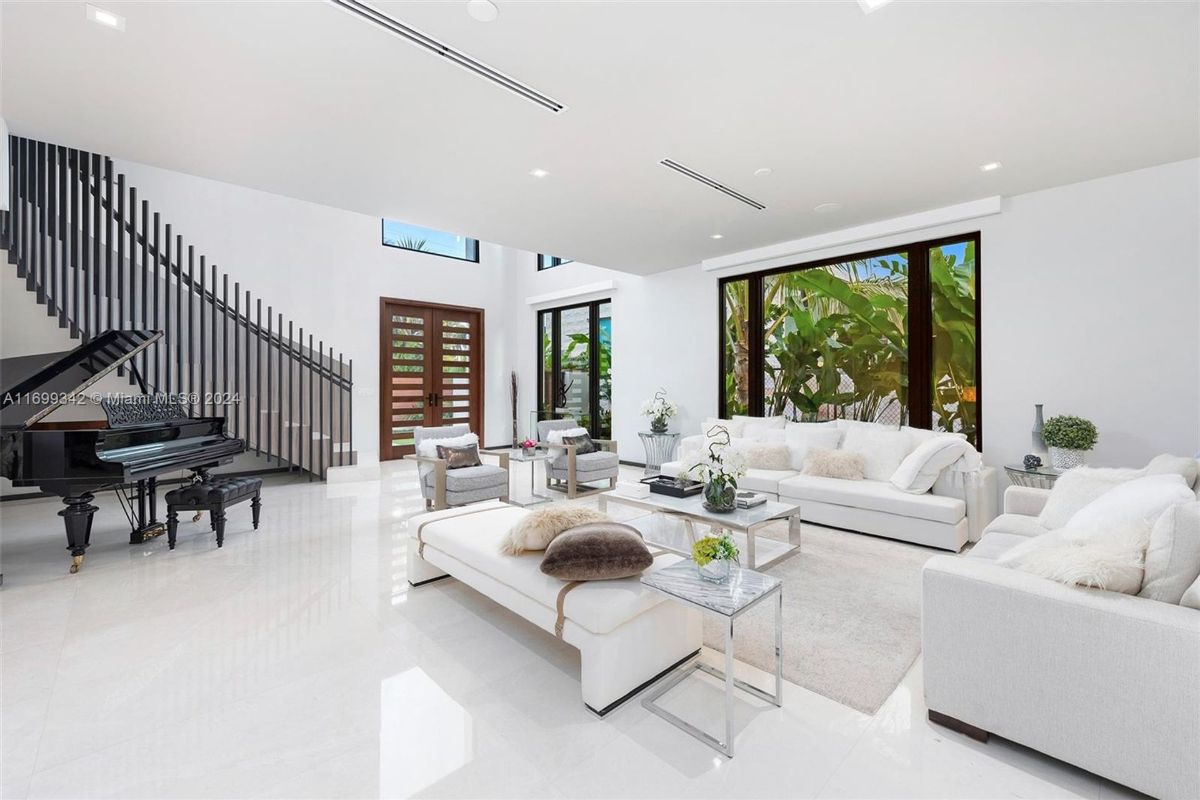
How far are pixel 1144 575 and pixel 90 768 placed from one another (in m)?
3.44

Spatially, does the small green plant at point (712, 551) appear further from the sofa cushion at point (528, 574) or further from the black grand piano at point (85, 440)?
the black grand piano at point (85, 440)

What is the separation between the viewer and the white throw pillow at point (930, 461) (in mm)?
3904

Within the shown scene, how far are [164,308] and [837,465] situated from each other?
7.12m

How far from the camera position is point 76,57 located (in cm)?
249

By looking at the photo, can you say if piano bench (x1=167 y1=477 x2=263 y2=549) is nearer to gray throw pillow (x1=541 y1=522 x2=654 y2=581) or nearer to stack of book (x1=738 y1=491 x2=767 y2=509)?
gray throw pillow (x1=541 y1=522 x2=654 y2=581)

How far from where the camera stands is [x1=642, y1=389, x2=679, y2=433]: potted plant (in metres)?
6.89

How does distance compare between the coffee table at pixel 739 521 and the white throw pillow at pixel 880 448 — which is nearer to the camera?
the coffee table at pixel 739 521

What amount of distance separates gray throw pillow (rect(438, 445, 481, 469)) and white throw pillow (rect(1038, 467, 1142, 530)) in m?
4.27

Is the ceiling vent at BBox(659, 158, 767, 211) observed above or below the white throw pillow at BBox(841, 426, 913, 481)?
above

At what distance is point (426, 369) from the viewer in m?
8.51

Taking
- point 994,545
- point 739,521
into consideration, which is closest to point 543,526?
point 739,521

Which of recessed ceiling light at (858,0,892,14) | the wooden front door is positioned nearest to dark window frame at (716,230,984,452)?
recessed ceiling light at (858,0,892,14)

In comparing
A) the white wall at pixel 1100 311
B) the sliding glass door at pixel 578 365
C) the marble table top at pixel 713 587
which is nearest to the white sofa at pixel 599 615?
the marble table top at pixel 713 587

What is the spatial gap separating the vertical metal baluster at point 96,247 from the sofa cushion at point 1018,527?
24.5ft
